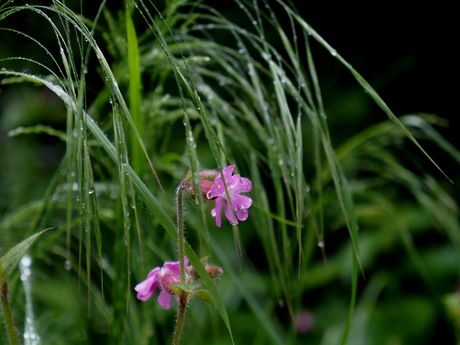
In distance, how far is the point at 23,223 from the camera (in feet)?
3.34

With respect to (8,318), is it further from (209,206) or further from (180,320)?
(209,206)

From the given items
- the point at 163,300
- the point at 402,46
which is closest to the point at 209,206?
the point at 163,300

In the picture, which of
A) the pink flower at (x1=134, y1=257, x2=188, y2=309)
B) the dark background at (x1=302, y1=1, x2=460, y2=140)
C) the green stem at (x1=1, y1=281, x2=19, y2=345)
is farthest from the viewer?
the dark background at (x1=302, y1=1, x2=460, y2=140)

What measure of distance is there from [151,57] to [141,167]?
0.15m

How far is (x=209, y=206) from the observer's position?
1286 mm

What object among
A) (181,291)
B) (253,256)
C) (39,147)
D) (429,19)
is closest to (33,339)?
(181,291)

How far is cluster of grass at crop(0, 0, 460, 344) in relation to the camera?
57cm

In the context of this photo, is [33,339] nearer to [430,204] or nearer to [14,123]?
[430,204]

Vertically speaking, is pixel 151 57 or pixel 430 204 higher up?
pixel 151 57

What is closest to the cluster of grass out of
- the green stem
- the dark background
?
the green stem

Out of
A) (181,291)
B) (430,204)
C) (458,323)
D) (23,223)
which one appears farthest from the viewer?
(458,323)

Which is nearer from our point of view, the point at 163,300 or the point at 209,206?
the point at 163,300

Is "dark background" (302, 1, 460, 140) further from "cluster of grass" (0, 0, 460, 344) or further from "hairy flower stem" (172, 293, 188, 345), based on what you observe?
"hairy flower stem" (172, 293, 188, 345)

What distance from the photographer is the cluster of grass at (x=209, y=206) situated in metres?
0.57
